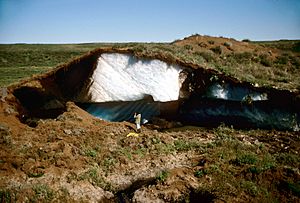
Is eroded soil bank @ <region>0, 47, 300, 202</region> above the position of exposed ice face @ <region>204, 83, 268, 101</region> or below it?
Answer: below

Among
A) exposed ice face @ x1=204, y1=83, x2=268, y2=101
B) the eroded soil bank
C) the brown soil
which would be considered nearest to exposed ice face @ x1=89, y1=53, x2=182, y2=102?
the eroded soil bank

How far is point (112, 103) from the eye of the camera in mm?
14672

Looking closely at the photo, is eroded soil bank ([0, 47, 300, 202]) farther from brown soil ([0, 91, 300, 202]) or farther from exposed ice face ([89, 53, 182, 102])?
exposed ice face ([89, 53, 182, 102])

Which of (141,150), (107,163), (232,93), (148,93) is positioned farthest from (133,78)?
(107,163)

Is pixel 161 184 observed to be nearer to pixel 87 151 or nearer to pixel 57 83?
pixel 87 151

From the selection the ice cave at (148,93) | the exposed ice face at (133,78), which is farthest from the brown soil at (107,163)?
the exposed ice face at (133,78)

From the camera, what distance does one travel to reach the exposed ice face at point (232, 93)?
46.4 feet

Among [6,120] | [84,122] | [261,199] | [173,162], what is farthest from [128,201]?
[6,120]

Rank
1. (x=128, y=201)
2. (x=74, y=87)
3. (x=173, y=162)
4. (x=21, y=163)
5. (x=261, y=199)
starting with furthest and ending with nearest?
1. (x=74, y=87)
2. (x=173, y=162)
3. (x=21, y=163)
4. (x=128, y=201)
5. (x=261, y=199)

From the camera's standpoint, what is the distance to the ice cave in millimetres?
Result: 14039

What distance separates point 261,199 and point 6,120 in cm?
969

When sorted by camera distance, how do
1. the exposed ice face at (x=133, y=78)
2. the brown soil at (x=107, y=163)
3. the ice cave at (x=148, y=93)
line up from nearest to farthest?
the brown soil at (x=107, y=163) → the ice cave at (x=148, y=93) → the exposed ice face at (x=133, y=78)

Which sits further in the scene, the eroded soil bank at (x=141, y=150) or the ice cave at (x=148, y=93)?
the ice cave at (x=148, y=93)

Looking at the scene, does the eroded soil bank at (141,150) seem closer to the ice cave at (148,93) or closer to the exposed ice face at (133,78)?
the ice cave at (148,93)
